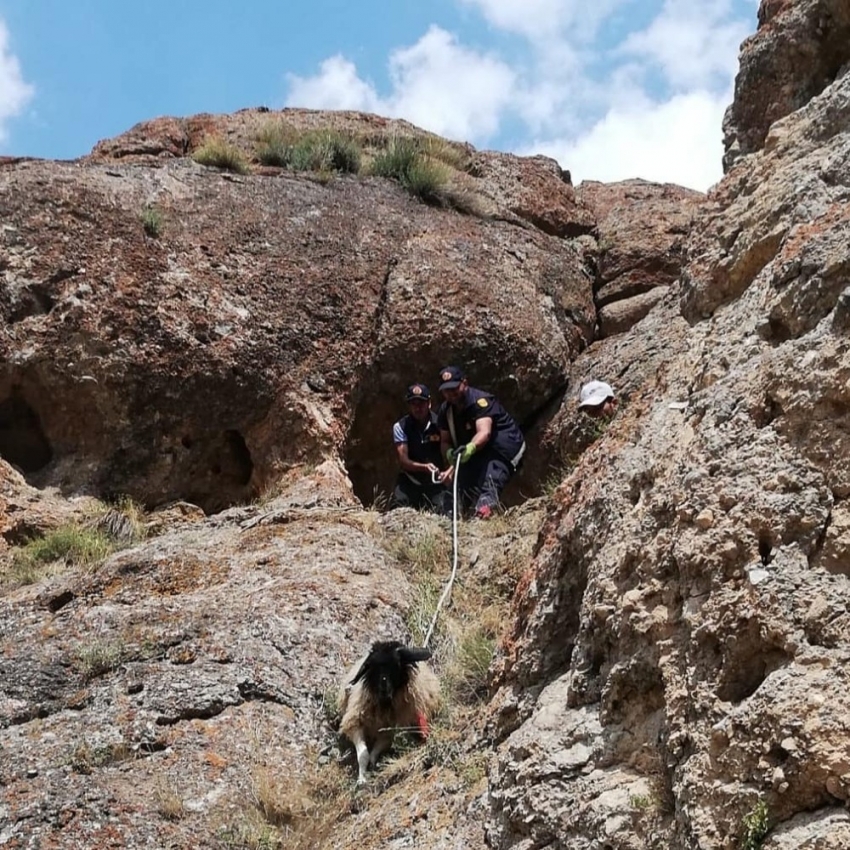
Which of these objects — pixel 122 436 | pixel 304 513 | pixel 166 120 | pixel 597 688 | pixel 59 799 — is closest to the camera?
pixel 597 688

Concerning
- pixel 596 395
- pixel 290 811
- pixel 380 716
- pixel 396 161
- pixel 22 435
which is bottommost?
pixel 290 811

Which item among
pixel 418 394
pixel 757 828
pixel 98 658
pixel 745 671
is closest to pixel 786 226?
pixel 745 671

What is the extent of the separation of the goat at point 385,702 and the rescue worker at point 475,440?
339 centimetres

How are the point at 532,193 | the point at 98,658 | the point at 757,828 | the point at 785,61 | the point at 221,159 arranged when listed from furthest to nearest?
the point at 532,193
the point at 221,159
the point at 98,658
the point at 785,61
the point at 757,828

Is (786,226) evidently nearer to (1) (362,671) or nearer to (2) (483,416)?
(1) (362,671)

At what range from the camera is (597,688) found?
5.02m

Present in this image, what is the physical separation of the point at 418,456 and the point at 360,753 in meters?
4.38

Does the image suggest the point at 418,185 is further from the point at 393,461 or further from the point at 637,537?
the point at 637,537

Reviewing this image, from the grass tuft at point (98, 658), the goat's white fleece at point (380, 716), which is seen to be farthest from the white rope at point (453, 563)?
the grass tuft at point (98, 658)

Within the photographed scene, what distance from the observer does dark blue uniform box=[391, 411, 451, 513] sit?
10625mm

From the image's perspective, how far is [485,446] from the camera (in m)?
10.4

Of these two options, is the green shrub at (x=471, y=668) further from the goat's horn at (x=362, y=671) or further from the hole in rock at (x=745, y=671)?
the hole in rock at (x=745, y=671)

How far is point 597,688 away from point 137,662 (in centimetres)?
341

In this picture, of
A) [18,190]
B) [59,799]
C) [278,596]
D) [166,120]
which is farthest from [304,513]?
[166,120]
